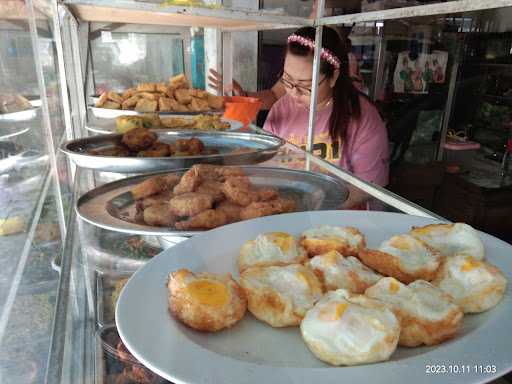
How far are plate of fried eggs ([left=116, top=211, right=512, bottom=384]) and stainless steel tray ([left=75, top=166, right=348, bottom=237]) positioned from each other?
17 centimetres

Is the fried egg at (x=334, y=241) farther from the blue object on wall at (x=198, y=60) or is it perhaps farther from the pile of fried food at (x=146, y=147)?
the blue object on wall at (x=198, y=60)

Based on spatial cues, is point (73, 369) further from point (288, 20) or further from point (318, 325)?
point (288, 20)

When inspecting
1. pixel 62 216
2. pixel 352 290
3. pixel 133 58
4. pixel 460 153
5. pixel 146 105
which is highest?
pixel 133 58

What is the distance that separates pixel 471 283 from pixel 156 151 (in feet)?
3.24

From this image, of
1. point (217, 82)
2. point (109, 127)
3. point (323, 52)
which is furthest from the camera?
point (217, 82)

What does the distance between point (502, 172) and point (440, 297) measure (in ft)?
8.91

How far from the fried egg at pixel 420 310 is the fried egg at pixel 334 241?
10 centimetres

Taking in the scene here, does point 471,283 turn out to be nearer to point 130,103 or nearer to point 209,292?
point 209,292

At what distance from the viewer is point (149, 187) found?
0.97 meters

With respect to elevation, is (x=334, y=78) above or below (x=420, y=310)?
above

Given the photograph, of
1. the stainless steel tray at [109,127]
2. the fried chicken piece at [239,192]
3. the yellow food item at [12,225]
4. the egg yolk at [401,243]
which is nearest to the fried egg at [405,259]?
the egg yolk at [401,243]

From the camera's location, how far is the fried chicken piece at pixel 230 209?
858 mm

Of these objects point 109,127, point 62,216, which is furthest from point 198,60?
point 62,216

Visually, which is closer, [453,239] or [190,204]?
[453,239]
